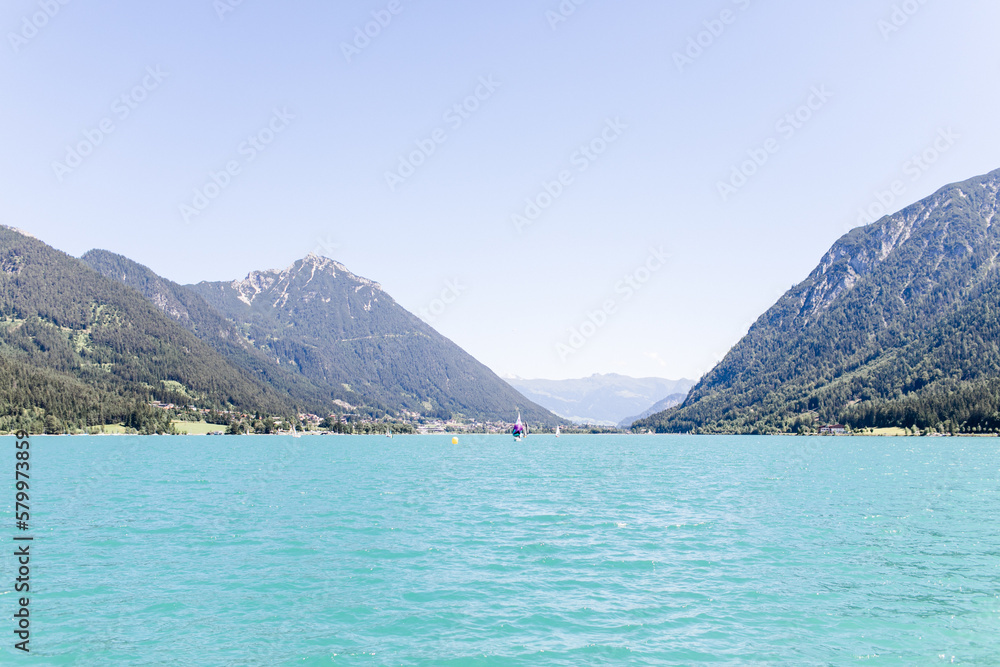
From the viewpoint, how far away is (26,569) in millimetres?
30344

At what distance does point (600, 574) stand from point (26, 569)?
28661 mm

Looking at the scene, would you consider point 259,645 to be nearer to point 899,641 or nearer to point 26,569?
point 26,569

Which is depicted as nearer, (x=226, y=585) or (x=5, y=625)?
(x=5, y=625)

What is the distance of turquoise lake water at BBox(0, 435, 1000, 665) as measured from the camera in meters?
21.6

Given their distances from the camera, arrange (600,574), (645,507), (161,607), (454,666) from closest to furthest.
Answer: (454,666)
(161,607)
(600,574)
(645,507)

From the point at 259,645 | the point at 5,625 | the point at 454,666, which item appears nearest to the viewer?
the point at 454,666

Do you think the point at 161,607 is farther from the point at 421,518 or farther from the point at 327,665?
the point at 421,518

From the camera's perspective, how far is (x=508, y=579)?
99.8ft

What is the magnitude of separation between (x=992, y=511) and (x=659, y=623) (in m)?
43.3

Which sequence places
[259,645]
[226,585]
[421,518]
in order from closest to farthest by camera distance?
[259,645]
[226,585]
[421,518]

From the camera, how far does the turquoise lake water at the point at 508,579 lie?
21609 millimetres

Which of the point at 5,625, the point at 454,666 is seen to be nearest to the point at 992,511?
A: the point at 454,666

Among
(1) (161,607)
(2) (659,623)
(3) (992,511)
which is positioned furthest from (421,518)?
(3) (992,511)

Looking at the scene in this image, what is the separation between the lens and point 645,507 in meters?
54.1
